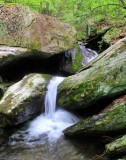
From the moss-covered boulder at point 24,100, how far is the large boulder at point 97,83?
2.43 ft

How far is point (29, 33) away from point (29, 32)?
57 mm

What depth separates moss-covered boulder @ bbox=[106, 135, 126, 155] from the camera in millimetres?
7152

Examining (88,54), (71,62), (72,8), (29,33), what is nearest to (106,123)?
(29,33)

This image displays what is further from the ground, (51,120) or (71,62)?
(71,62)

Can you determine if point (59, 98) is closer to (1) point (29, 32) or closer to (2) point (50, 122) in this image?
(2) point (50, 122)

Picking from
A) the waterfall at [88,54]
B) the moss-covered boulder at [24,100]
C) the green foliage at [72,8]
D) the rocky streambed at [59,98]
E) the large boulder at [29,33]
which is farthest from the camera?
the waterfall at [88,54]

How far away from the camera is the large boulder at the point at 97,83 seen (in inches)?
362

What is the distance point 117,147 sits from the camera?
7238mm

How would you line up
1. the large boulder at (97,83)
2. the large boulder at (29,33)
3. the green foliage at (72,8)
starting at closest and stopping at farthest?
1. the large boulder at (97,83)
2. the large boulder at (29,33)
3. the green foliage at (72,8)

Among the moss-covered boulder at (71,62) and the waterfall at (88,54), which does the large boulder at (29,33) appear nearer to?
the moss-covered boulder at (71,62)

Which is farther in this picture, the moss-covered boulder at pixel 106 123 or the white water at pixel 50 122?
the white water at pixel 50 122

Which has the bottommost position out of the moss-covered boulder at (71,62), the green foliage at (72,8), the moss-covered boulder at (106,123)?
the moss-covered boulder at (106,123)

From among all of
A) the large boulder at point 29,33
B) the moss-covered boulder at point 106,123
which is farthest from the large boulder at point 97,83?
the large boulder at point 29,33

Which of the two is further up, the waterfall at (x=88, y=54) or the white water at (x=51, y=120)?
the waterfall at (x=88, y=54)
